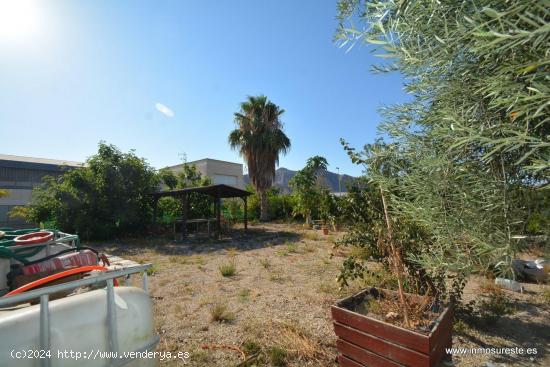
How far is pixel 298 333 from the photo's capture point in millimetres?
3467

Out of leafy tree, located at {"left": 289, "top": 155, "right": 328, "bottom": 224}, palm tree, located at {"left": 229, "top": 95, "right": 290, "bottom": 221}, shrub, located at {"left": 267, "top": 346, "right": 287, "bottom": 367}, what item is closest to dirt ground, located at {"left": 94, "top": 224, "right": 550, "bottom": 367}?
shrub, located at {"left": 267, "top": 346, "right": 287, "bottom": 367}

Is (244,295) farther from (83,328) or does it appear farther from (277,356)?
(83,328)

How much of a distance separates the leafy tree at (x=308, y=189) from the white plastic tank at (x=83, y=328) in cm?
1537

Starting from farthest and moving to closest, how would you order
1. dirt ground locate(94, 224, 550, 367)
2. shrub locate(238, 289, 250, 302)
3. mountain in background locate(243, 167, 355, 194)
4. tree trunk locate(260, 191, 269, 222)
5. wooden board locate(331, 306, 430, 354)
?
tree trunk locate(260, 191, 269, 222) → mountain in background locate(243, 167, 355, 194) → shrub locate(238, 289, 250, 302) → dirt ground locate(94, 224, 550, 367) → wooden board locate(331, 306, 430, 354)

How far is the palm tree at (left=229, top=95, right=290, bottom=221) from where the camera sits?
739 inches

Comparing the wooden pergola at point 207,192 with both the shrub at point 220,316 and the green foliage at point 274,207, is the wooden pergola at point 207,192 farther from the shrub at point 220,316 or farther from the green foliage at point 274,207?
the shrub at point 220,316

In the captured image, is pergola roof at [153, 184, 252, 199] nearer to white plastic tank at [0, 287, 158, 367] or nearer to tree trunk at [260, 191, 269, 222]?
tree trunk at [260, 191, 269, 222]

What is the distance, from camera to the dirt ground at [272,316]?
10.2 feet

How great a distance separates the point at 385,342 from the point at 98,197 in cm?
1433

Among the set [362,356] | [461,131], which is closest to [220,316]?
[362,356]

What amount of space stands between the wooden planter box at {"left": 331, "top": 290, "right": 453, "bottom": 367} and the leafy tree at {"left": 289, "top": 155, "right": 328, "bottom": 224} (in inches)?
557

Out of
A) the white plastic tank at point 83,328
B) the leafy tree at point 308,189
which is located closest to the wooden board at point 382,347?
the white plastic tank at point 83,328

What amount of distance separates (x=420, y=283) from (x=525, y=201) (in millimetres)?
2273

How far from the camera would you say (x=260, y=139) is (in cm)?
1870
